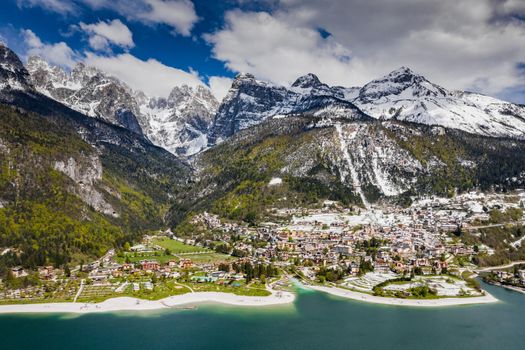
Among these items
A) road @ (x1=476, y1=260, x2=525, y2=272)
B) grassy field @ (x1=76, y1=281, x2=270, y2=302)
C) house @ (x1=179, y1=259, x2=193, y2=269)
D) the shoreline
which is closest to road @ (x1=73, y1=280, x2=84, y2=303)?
grassy field @ (x1=76, y1=281, x2=270, y2=302)

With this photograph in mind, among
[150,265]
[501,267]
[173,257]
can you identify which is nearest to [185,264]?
[150,265]

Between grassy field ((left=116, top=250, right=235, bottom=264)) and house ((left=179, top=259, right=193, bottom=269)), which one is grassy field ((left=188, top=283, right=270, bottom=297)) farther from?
grassy field ((left=116, top=250, right=235, bottom=264))

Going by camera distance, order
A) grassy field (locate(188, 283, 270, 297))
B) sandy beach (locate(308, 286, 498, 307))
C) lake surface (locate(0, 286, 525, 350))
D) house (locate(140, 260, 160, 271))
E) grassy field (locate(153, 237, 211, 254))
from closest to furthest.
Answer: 1. lake surface (locate(0, 286, 525, 350))
2. sandy beach (locate(308, 286, 498, 307))
3. grassy field (locate(188, 283, 270, 297))
4. house (locate(140, 260, 160, 271))
5. grassy field (locate(153, 237, 211, 254))

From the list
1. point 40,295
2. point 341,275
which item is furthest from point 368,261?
point 40,295

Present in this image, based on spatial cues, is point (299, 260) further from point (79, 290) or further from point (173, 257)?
point (79, 290)

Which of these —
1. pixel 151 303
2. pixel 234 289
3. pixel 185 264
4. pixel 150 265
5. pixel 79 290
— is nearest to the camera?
pixel 151 303

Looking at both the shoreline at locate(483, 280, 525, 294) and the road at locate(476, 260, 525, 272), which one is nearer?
the shoreline at locate(483, 280, 525, 294)

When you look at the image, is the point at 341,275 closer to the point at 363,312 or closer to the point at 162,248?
the point at 363,312
